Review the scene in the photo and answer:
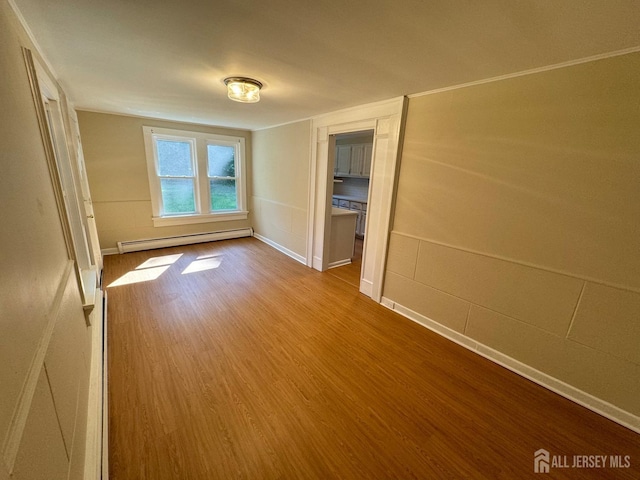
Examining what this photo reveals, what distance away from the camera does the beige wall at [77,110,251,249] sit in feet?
12.0

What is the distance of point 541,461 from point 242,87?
3197 mm

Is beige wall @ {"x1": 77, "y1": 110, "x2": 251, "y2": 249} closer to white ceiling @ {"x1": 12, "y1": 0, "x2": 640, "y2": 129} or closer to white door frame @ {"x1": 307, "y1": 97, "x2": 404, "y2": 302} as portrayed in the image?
white ceiling @ {"x1": 12, "y1": 0, "x2": 640, "y2": 129}

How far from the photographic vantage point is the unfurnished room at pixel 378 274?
3.56ft

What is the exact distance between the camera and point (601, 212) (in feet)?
4.99

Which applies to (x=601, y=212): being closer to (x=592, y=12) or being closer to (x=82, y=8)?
(x=592, y=12)

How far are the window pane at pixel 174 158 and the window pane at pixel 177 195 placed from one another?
0.41ft

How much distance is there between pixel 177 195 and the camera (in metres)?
4.54

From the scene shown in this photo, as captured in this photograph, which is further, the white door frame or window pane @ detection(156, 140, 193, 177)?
window pane @ detection(156, 140, 193, 177)

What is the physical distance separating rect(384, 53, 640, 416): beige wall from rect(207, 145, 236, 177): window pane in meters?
3.77

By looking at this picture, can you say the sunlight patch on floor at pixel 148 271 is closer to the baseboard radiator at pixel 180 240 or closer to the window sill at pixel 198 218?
the baseboard radiator at pixel 180 240

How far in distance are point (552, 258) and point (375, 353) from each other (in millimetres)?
1476

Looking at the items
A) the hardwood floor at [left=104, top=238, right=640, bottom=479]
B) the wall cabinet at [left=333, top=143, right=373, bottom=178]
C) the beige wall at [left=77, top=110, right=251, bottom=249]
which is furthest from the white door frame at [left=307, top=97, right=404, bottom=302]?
the beige wall at [left=77, top=110, right=251, bottom=249]

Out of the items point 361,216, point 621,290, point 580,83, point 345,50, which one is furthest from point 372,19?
point 361,216
